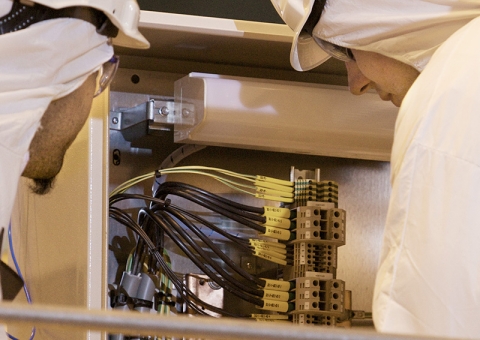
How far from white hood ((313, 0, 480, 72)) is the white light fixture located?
0.33 metres

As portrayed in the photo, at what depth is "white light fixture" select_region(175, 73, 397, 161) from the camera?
152 centimetres

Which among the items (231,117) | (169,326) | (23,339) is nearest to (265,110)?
(231,117)

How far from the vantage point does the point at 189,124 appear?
154 centimetres

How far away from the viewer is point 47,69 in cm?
102

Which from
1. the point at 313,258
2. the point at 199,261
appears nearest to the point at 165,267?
the point at 199,261

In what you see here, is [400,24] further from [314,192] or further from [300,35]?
[314,192]

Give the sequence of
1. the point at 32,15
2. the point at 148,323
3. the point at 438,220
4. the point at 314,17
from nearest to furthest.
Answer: the point at 148,323
the point at 438,220
the point at 32,15
the point at 314,17

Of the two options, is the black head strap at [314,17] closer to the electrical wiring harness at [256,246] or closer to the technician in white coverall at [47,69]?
the technician in white coverall at [47,69]

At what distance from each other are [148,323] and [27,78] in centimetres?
51

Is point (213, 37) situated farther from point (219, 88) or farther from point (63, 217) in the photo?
point (63, 217)

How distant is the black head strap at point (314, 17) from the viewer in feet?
4.13

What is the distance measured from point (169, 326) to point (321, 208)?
1.04m

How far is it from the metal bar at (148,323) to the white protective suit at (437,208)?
0.31 meters

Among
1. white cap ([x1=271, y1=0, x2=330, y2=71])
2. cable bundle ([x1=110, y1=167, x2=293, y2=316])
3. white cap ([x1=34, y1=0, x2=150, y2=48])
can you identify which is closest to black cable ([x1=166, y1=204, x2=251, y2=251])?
cable bundle ([x1=110, y1=167, x2=293, y2=316])
